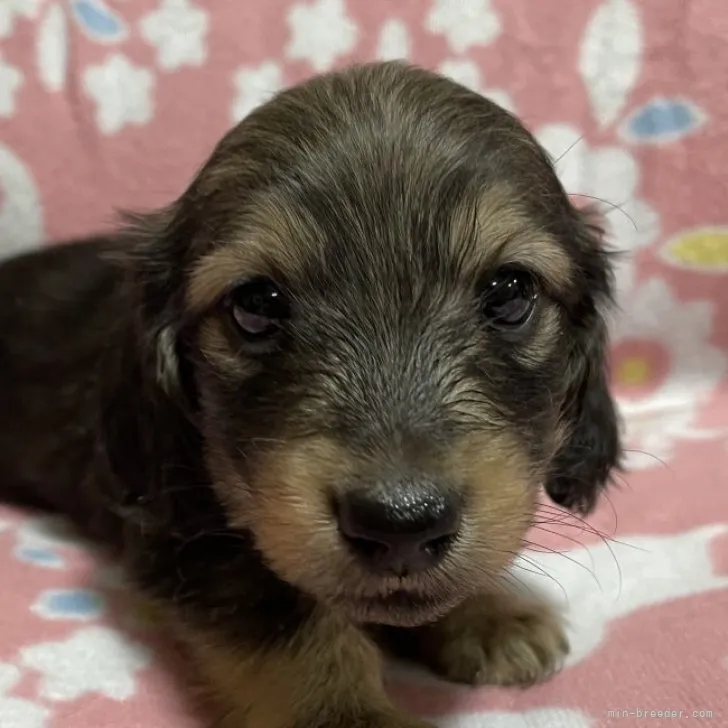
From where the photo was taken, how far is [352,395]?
2021mm

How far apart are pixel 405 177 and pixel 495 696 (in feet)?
3.79

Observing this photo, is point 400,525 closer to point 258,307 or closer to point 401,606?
point 401,606

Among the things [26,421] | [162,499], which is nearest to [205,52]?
[26,421]

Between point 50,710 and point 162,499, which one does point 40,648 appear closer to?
point 50,710

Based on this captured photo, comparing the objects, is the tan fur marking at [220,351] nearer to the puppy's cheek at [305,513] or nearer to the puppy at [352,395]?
the puppy at [352,395]

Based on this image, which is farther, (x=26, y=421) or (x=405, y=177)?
(x=26, y=421)

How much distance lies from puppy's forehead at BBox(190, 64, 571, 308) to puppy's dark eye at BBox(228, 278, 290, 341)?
0.03 meters

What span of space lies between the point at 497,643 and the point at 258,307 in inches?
38.9

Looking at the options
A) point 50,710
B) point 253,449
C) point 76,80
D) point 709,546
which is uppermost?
point 76,80

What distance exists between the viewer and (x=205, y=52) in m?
3.94

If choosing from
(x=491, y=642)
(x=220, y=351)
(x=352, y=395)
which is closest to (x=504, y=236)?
(x=352, y=395)

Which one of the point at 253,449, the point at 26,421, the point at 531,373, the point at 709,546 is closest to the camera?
the point at 253,449

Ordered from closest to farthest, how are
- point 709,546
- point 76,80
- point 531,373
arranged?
point 531,373 → point 709,546 → point 76,80

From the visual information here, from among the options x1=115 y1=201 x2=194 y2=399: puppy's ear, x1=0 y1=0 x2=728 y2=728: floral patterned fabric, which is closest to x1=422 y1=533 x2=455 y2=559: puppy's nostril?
x1=115 y1=201 x2=194 y2=399: puppy's ear
